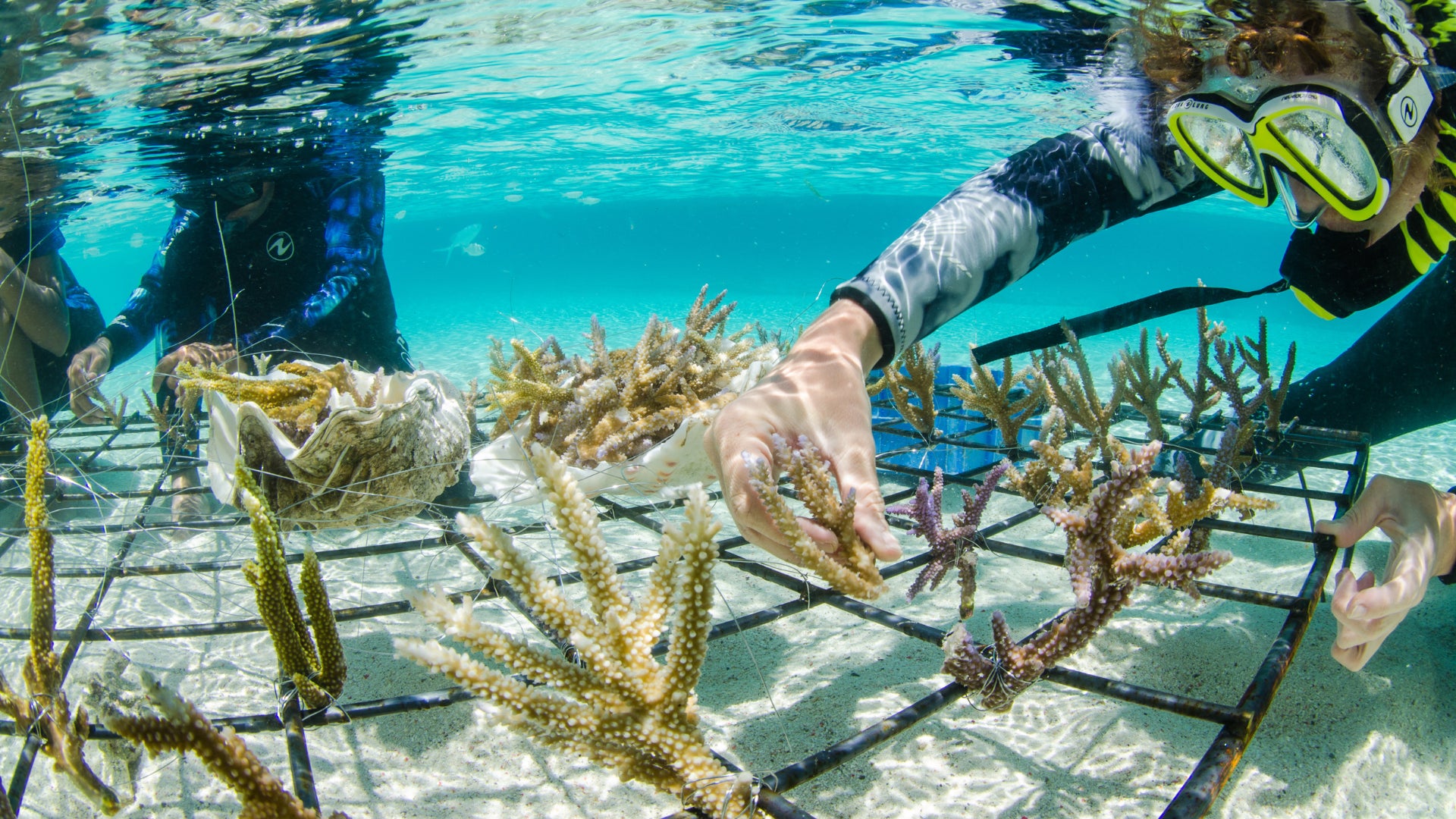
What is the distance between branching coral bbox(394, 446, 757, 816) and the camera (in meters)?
1.26

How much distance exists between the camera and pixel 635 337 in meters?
20.1

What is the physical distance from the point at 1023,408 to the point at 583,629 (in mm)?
3178

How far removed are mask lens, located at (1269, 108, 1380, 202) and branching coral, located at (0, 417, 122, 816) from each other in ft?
13.8

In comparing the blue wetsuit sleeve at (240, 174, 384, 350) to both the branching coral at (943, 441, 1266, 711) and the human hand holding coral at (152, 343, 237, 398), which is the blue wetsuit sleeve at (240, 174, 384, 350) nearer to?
the human hand holding coral at (152, 343, 237, 398)

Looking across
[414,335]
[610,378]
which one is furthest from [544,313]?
[610,378]

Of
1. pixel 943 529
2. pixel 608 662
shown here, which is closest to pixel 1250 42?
pixel 943 529

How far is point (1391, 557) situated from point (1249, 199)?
1943 millimetres

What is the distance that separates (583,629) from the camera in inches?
56.1

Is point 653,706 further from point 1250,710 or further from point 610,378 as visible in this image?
point 610,378

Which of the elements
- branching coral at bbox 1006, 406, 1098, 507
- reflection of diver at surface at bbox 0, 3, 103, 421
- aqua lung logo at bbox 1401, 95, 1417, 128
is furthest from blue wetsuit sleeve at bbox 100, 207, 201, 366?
aqua lung logo at bbox 1401, 95, 1417, 128

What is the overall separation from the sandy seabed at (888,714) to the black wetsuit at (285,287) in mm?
3118

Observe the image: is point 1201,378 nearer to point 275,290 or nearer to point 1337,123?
point 1337,123

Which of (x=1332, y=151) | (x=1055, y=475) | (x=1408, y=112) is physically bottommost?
(x=1055, y=475)

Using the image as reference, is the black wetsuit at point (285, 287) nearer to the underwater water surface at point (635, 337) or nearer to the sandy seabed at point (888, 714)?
the underwater water surface at point (635, 337)
